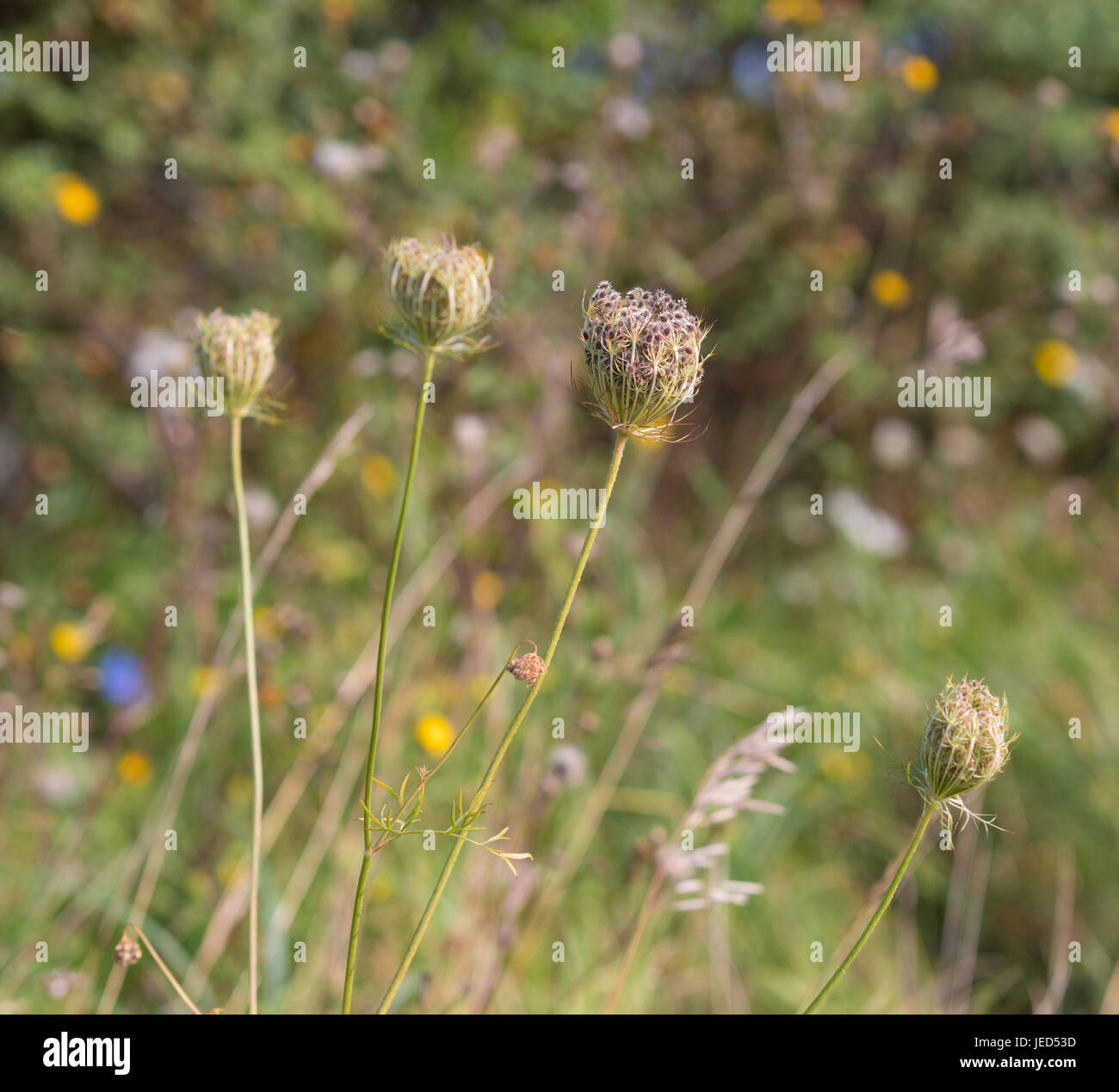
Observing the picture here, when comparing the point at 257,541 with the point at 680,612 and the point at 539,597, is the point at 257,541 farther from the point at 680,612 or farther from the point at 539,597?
the point at 680,612

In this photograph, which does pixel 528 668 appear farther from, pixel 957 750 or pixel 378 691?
pixel 957 750

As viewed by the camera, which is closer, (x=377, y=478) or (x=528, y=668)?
(x=528, y=668)

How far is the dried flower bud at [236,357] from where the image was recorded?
3.58 ft

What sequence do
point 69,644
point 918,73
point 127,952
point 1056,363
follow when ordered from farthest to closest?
1. point 1056,363
2. point 918,73
3. point 69,644
4. point 127,952

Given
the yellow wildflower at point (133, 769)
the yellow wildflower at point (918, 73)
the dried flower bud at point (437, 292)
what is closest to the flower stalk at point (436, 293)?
the dried flower bud at point (437, 292)

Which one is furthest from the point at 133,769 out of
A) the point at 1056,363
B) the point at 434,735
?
the point at 1056,363

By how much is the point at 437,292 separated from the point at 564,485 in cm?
208

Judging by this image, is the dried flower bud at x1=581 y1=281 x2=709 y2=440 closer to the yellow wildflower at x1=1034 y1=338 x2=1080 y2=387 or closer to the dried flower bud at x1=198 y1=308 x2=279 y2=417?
the dried flower bud at x1=198 y1=308 x2=279 y2=417

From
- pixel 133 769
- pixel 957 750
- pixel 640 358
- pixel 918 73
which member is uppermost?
pixel 918 73

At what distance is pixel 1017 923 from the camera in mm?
2480

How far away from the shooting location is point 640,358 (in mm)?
961

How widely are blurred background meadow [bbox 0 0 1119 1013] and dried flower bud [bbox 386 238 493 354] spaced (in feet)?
1.38
